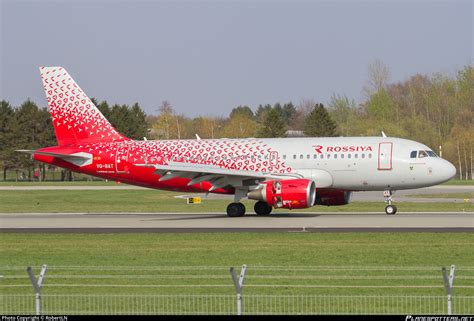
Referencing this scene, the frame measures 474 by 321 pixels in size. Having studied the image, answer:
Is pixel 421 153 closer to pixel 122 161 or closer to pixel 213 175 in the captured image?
pixel 213 175

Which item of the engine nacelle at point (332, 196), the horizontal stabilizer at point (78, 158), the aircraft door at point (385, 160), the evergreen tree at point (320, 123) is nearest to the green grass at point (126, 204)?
the engine nacelle at point (332, 196)

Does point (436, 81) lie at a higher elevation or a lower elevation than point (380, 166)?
higher

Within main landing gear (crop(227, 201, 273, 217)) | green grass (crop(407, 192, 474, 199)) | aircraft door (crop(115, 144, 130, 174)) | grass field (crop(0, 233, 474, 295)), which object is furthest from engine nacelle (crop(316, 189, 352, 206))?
green grass (crop(407, 192, 474, 199))

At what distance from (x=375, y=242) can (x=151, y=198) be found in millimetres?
38435

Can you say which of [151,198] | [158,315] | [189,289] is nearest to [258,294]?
[189,289]

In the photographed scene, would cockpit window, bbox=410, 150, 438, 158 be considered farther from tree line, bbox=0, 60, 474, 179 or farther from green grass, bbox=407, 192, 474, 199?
tree line, bbox=0, 60, 474, 179

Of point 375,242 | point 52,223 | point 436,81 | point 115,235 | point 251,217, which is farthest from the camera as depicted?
point 436,81

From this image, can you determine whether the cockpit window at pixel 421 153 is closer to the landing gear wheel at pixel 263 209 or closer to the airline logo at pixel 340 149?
the airline logo at pixel 340 149

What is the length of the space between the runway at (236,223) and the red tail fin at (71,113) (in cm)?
416

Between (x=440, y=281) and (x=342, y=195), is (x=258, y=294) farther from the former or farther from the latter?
(x=342, y=195)

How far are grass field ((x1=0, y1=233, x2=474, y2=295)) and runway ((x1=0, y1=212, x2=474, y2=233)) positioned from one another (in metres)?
2.80

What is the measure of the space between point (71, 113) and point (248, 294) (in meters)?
32.2

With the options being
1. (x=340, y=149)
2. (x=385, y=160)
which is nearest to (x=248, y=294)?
(x=385, y=160)

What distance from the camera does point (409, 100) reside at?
144875 mm
